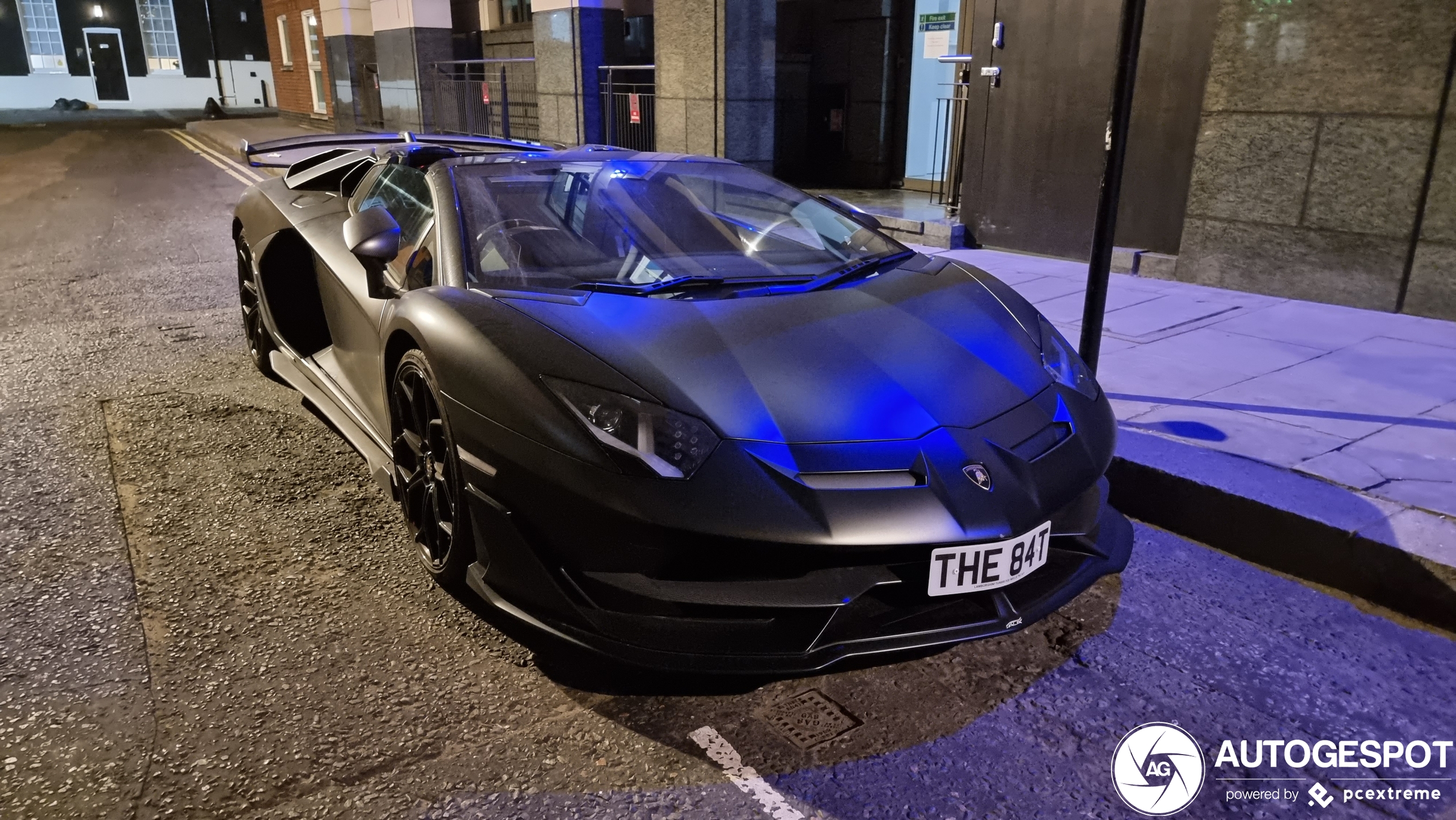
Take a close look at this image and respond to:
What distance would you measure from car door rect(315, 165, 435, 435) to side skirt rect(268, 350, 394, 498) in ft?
0.31

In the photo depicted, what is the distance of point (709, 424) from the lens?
7.89 feet

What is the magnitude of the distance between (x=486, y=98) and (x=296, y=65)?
54.0ft

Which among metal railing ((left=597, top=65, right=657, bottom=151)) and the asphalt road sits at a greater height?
metal railing ((left=597, top=65, right=657, bottom=151))

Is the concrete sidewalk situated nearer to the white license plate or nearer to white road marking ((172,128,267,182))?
the white license plate

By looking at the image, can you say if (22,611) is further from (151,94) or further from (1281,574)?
(151,94)

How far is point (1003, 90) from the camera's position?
8.68m

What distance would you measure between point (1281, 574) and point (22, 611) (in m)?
4.09

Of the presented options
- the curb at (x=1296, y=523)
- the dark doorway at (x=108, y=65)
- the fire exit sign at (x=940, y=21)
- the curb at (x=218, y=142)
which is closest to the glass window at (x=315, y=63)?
the curb at (x=218, y=142)

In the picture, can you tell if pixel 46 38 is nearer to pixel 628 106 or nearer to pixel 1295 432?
pixel 628 106

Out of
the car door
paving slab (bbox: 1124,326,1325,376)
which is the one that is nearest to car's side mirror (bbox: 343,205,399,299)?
the car door

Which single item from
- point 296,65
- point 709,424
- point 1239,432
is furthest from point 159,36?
point 709,424

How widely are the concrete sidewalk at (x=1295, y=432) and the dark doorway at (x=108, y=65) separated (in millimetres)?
54620

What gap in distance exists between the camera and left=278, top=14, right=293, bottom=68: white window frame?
31.3 m

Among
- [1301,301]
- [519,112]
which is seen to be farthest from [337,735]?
[519,112]
